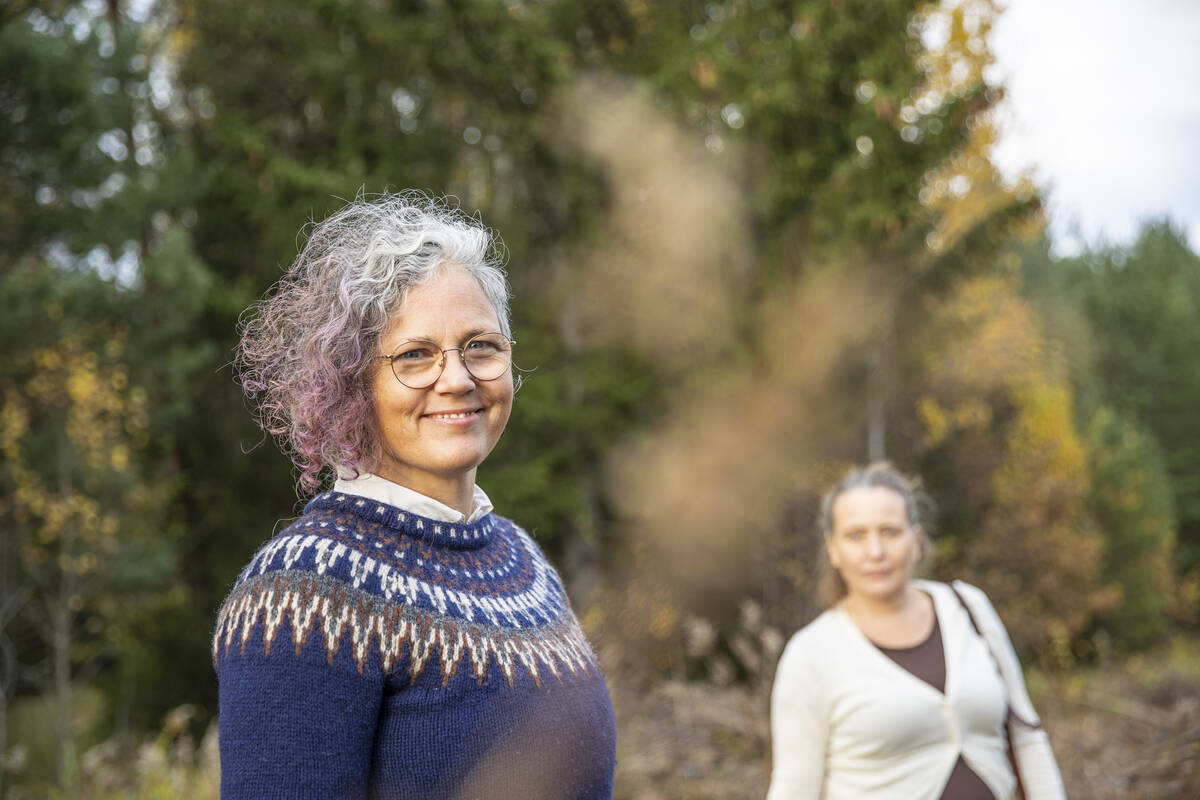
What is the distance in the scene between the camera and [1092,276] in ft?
105

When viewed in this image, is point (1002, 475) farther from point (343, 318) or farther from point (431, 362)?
point (343, 318)

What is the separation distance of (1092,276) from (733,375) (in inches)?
1065

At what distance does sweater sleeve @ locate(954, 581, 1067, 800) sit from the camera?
105 inches

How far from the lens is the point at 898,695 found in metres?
2.64

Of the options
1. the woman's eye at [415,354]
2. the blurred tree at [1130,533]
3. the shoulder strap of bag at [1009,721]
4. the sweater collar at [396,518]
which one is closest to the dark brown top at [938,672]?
the shoulder strap of bag at [1009,721]

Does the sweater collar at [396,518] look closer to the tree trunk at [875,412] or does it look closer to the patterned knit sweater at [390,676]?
the patterned knit sweater at [390,676]

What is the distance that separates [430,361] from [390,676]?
48 cm

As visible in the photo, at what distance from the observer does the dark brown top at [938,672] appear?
8.46 ft

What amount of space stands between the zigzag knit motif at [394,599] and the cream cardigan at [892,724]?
1268 millimetres

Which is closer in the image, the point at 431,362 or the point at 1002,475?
the point at 431,362

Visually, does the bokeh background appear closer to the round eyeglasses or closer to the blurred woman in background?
the blurred woman in background

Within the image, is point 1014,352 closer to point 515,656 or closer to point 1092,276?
point 515,656

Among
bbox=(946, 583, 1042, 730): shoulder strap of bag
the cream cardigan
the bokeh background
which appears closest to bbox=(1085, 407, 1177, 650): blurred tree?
the bokeh background

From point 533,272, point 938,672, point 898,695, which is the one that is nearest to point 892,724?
point 898,695
